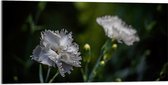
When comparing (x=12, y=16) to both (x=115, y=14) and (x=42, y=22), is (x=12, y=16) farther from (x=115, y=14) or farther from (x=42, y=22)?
(x=115, y=14)

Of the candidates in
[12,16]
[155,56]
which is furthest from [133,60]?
[12,16]

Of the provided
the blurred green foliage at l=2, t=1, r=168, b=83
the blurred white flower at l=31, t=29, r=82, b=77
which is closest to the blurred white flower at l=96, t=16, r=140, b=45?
the blurred green foliage at l=2, t=1, r=168, b=83

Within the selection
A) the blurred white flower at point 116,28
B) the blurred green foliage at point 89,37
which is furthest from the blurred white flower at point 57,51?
the blurred white flower at point 116,28

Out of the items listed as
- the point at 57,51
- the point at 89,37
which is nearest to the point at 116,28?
the point at 89,37

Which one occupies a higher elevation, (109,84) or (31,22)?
(31,22)

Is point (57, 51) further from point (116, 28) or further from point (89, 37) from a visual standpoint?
point (116, 28)
